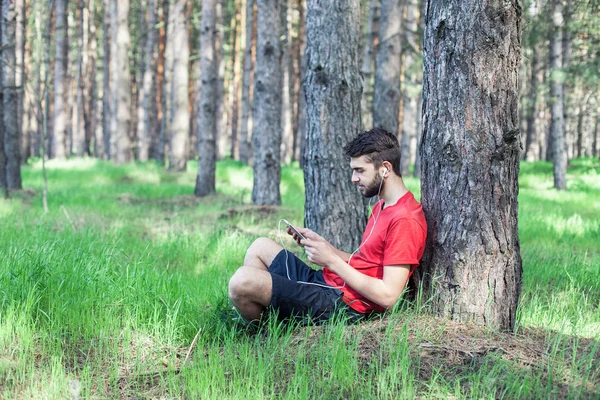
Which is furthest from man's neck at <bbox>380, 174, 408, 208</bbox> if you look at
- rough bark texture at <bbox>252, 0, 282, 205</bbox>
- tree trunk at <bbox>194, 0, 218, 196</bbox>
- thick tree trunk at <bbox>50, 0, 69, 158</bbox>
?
thick tree trunk at <bbox>50, 0, 69, 158</bbox>

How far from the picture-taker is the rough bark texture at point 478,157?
Answer: 3.52 m

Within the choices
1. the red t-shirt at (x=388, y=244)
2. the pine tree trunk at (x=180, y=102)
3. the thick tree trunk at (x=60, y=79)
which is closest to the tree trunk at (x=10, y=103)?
the pine tree trunk at (x=180, y=102)

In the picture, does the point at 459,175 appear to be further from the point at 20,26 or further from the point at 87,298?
the point at 20,26

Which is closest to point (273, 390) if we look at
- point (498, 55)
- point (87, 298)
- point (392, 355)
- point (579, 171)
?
point (392, 355)

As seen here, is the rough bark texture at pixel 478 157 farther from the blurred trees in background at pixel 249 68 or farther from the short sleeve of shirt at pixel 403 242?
the blurred trees in background at pixel 249 68

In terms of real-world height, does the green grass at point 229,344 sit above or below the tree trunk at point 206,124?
below

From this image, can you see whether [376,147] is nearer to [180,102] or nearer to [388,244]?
[388,244]

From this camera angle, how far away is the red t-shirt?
3.49 m

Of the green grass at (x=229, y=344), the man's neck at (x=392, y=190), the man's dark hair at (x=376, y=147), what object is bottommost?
the green grass at (x=229, y=344)

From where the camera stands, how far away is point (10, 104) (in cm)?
1090

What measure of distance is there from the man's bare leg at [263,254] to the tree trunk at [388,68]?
753cm

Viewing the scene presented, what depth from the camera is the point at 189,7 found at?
21.9m

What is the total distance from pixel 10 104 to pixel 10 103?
0.02 metres

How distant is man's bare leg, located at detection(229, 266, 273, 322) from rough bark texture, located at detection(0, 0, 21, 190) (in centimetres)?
870
